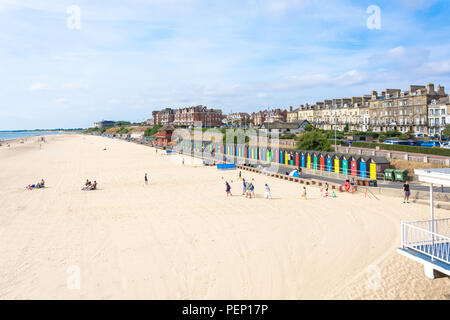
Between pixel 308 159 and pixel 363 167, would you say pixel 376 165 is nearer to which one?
pixel 363 167

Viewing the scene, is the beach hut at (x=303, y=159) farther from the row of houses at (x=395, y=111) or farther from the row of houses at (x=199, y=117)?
the row of houses at (x=199, y=117)

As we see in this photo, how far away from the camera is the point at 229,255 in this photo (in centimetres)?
1180

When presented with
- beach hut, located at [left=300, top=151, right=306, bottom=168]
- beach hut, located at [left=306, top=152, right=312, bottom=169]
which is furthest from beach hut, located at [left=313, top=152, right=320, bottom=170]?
beach hut, located at [left=300, top=151, right=306, bottom=168]

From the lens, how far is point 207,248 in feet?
41.1

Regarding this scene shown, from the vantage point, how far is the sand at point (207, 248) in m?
9.37

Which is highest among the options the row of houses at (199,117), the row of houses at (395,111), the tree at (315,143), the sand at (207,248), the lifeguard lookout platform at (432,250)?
the row of houses at (199,117)

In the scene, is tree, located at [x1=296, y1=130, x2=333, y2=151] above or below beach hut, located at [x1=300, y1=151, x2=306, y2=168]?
above

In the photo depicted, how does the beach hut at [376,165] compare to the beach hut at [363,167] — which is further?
the beach hut at [363,167]

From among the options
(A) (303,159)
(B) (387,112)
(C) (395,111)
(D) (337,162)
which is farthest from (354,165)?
(B) (387,112)

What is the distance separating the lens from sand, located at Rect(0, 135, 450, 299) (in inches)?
369

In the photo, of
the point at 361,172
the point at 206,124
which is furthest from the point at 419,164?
the point at 206,124

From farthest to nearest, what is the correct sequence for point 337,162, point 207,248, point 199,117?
point 199,117
point 337,162
point 207,248

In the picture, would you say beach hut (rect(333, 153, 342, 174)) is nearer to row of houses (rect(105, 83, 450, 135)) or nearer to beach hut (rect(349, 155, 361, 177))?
beach hut (rect(349, 155, 361, 177))

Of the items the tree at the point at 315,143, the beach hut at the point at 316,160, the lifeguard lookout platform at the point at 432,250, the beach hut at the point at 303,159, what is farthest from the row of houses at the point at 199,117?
the lifeguard lookout platform at the point at 432,250
